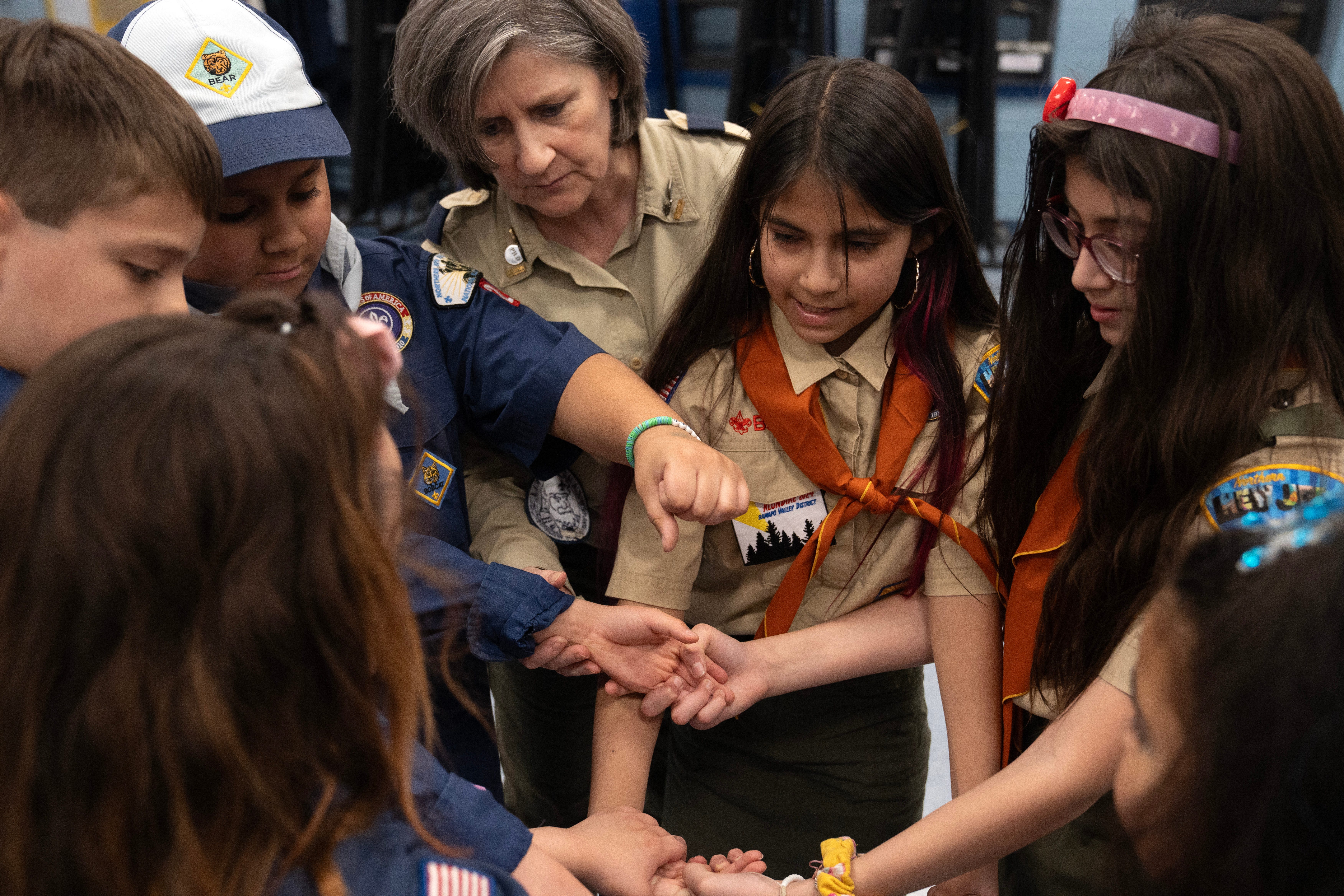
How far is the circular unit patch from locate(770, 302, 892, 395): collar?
408mm

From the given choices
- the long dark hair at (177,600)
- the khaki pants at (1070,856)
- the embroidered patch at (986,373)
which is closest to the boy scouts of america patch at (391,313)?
the long dark hair at (177,600)

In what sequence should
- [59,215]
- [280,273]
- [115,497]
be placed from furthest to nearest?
1. [280,273]
2. [59,215]
3. [115,497]

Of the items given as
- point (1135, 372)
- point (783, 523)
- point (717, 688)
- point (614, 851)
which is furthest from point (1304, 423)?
point (614, 851)

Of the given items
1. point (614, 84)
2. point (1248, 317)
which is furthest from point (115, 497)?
point (614, 84)

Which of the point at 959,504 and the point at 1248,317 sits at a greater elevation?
the point at 1248,317

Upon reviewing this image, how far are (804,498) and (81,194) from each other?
993mm

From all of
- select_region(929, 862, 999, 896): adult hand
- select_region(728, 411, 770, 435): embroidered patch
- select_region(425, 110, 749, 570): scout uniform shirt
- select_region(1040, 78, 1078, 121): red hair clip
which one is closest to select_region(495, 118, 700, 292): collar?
select_region(425, 110, 749, 570): scout uniform shirt

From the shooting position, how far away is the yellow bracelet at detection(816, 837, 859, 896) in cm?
134

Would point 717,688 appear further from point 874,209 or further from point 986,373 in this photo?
point 874,209

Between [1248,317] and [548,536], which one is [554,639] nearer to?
[548,536]

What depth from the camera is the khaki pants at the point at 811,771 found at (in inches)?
65.0

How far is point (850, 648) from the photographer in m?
1.55

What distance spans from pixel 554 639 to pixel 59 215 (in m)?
0.81

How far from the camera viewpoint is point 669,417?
1.47 metres
